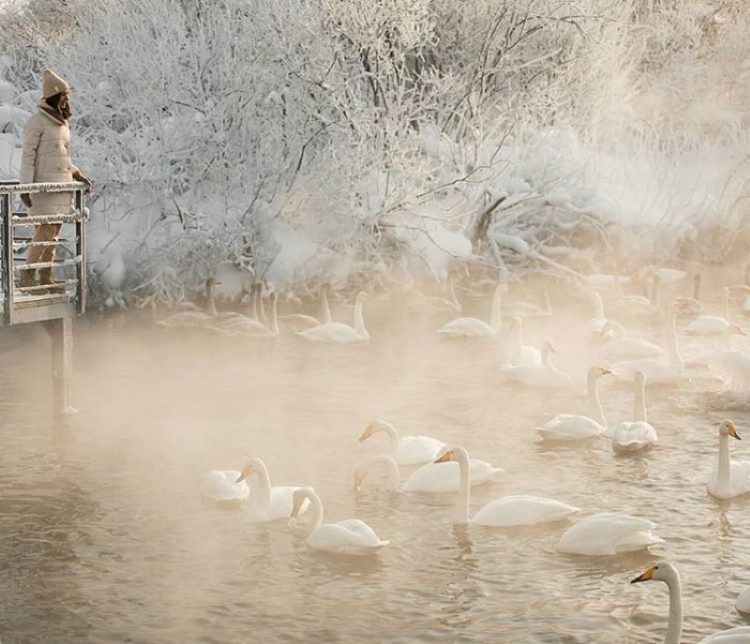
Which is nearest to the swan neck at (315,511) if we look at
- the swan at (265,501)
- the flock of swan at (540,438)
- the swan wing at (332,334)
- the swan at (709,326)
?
the flock of swan at (540,438)

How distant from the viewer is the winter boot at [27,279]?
52.2ft

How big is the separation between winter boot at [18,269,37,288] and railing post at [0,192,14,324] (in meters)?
1.12

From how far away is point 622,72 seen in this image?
3234 centimetres

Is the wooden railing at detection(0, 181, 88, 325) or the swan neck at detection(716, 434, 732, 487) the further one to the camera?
the wooden railing at detection(0, 181, 88, 325)

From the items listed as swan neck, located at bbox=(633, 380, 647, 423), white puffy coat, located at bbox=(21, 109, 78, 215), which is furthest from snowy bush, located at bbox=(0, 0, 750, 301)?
swan neck, located at bbox=(633, 380, 647, 423)

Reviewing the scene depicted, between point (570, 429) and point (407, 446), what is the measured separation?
1.99 meters

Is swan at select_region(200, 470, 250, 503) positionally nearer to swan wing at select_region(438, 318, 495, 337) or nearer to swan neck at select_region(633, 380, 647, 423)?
swan neck at select_region(633, 380, 647, 423)

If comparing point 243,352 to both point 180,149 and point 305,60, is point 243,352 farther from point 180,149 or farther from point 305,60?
point 305,60

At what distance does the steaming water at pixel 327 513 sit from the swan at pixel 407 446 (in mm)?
560

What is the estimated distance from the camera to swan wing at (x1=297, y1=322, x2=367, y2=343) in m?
23.1

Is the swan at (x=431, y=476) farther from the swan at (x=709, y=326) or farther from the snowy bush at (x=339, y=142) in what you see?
the snowy bush at (x=339, y=142)

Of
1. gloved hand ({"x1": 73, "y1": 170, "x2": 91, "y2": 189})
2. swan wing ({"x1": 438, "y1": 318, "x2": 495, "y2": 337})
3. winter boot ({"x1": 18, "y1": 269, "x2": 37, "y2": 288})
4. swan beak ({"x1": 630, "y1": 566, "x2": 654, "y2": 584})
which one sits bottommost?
swan beak ({"x1": 630, "y1": 566, "x2": 654, "y2": 584})

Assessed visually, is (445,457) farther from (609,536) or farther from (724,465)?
(724,465)

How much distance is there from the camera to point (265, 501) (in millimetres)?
12594
